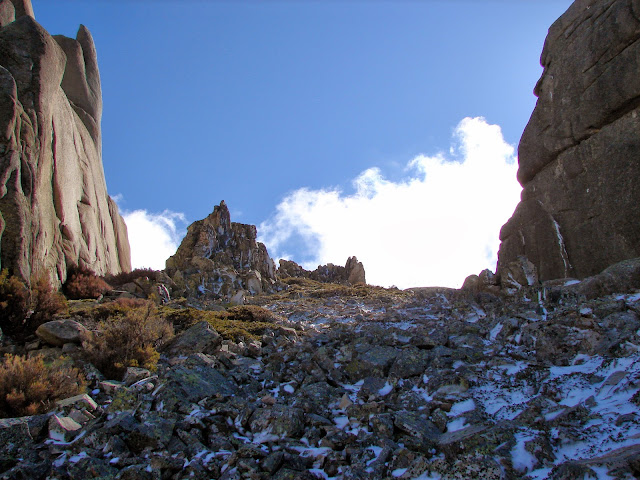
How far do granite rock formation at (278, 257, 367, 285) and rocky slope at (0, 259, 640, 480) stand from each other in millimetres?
36187

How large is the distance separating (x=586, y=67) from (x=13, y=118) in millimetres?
20254

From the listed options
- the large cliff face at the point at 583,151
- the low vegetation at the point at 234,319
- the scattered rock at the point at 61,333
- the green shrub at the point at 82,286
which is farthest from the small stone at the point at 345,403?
the green shrub at the point at 82,286

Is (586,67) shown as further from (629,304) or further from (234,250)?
(234,250)

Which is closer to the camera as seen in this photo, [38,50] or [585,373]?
[585,373]

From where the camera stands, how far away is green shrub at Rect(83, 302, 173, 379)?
31.6 feet

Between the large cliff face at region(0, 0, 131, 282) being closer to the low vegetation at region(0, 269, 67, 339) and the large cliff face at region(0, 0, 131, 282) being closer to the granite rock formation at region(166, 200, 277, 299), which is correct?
the low vegetation at region(0, 269, 67, 339)

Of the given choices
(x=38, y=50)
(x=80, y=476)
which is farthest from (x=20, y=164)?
(x=80, y=476)

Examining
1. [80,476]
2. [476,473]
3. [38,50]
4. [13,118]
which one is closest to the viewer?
[476,473]

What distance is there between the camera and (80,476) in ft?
18.1

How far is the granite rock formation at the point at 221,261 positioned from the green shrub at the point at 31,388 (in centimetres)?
1666

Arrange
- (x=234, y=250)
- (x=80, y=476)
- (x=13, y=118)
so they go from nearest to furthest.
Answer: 1. (x=80, y=476)
2. (x=13, y=118)
3. (x=234, y=250)

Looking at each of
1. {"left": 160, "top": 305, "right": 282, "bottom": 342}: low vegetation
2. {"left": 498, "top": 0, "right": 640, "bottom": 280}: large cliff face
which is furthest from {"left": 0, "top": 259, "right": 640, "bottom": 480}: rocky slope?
{"left": 498, "top": 0, "right": 640, "bottom": 280}: large cliff face

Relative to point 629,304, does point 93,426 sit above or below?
below

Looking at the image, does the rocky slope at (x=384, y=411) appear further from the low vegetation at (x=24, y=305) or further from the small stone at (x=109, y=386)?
the low vegetation at (x=24, y=305)
